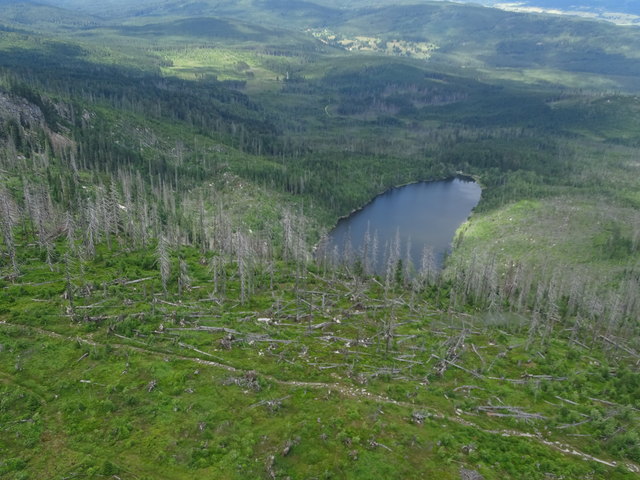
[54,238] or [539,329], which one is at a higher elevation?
[54,238]

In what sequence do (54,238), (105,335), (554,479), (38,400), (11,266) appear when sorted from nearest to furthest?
(554,479) → (38,400) → (105,335) → (11,266) → (54,238)

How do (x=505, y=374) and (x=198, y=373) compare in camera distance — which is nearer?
(x=198, y=373)

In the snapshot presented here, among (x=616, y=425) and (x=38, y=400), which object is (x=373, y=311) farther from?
(x=38, y=400)

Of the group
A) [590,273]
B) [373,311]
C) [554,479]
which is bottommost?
[590,273]

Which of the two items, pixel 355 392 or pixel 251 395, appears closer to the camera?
pixel 251 395

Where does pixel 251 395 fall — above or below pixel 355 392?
above

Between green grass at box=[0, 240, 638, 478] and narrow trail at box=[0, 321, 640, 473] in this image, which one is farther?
narrow trail at box=[0, 321, 640, 473]

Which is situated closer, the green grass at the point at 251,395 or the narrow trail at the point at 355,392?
the green grass at the point at 251,395

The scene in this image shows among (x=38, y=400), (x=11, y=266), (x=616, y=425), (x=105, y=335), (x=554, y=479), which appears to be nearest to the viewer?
(x=554, y=479)

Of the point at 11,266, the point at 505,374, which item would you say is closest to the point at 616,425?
the point at 505,374
